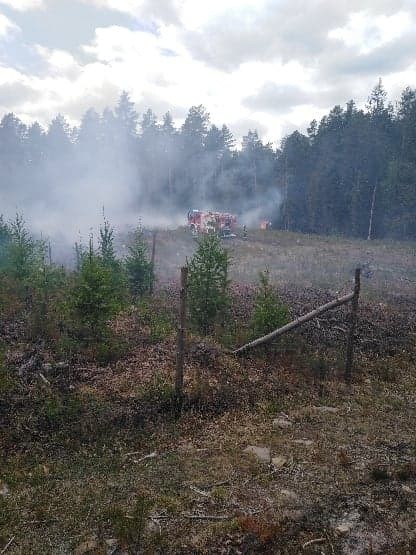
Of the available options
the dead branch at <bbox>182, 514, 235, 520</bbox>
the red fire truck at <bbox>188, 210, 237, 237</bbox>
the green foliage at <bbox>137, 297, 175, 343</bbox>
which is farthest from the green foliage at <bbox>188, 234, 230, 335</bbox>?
the red fire truck at <bbox>188, 210, 237, 237</bbox>

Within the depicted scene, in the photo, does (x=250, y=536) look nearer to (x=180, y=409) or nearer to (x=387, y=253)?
(x=180, y=409)

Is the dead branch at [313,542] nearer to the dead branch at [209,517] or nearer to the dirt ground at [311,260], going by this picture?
the dead branch at [209,517]

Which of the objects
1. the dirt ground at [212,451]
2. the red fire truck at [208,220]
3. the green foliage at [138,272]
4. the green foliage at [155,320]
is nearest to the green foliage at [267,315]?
the dirt ground at [212,451]

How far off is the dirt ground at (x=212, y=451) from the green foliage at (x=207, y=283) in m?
0.92

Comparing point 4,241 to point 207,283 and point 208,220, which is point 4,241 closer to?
point 207,283

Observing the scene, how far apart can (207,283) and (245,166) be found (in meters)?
51.9

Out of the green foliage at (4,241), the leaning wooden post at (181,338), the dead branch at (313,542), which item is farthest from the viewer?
the green foliage at (4,241)

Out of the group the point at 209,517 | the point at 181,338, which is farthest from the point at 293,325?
the point at 209,517

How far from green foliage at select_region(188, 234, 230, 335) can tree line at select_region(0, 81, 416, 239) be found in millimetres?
37017

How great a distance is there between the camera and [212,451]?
317 inches

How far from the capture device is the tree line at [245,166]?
47500 millimetres

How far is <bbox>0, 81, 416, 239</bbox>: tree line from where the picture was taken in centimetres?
4750

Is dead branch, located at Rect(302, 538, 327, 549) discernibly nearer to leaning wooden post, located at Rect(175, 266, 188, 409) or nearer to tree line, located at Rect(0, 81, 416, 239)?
leaning wooden post, located at Rect(175, 266, 188, 409)

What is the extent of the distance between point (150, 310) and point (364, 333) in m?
8.02
